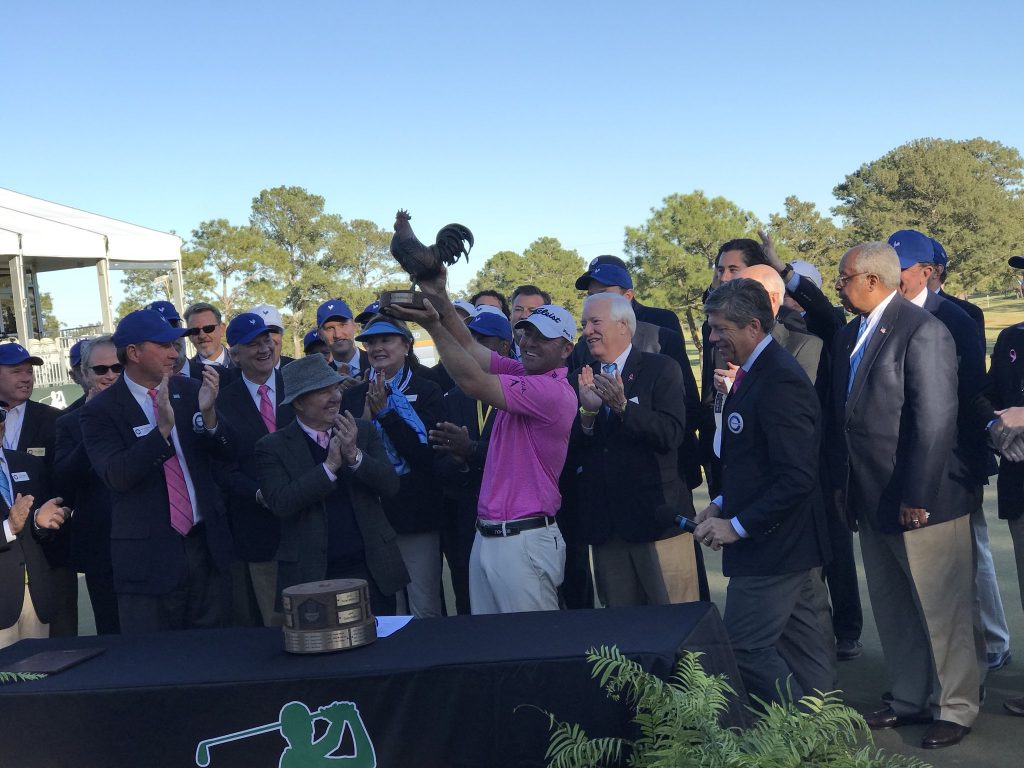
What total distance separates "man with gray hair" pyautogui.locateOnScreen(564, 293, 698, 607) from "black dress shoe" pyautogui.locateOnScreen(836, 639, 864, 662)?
1.31 metres

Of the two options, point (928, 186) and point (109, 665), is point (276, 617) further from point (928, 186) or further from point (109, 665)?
point (928, 186)

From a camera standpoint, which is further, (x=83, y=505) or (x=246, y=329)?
(x=246, y=329)

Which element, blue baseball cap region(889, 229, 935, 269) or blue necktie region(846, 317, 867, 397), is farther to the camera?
blue baseball cap region(889, 229, 935, 269)

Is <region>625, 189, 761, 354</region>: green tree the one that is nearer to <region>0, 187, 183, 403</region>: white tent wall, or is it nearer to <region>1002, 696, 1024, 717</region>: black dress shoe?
<region>0, 187, 183, 403</region>: white tent wall

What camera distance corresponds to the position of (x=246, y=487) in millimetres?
4934

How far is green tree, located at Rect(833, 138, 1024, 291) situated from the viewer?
44.0 metres

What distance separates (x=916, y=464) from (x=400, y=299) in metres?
2.28

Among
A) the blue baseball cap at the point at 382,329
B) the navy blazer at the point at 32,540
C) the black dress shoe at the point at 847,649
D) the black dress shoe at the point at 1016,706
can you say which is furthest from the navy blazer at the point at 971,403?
the navy blazer at the point at 32,540

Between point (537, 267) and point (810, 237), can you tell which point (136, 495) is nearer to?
point (810, 237)

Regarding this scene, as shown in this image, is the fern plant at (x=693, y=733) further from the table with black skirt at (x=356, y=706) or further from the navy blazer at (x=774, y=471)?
the navy blazer at (x=774, y=471)

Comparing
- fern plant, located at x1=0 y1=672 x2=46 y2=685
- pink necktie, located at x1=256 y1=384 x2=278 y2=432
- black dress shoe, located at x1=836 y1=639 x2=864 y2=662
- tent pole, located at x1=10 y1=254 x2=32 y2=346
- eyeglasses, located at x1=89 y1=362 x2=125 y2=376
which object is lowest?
black dress shoe, located at x1=836 y1=639 x2=864 y2=662

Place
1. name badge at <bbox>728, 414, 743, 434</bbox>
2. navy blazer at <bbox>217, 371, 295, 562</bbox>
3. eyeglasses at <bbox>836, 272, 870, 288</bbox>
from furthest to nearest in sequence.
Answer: navy blazer at <bbox>217, 371, 295, 562</bbox> < eyeglasses at <bbox>836, 272, 870, 288</bbox> < name badge at <bbox>728, 414, 743, 434</bbox>

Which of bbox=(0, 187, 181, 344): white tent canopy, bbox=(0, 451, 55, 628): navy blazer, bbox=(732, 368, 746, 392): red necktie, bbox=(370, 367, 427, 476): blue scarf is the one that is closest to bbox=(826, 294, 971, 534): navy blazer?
bbox=(732, 368, 746, 392): red necktie

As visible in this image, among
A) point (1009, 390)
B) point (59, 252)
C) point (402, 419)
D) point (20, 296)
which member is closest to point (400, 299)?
point (402, 419)
